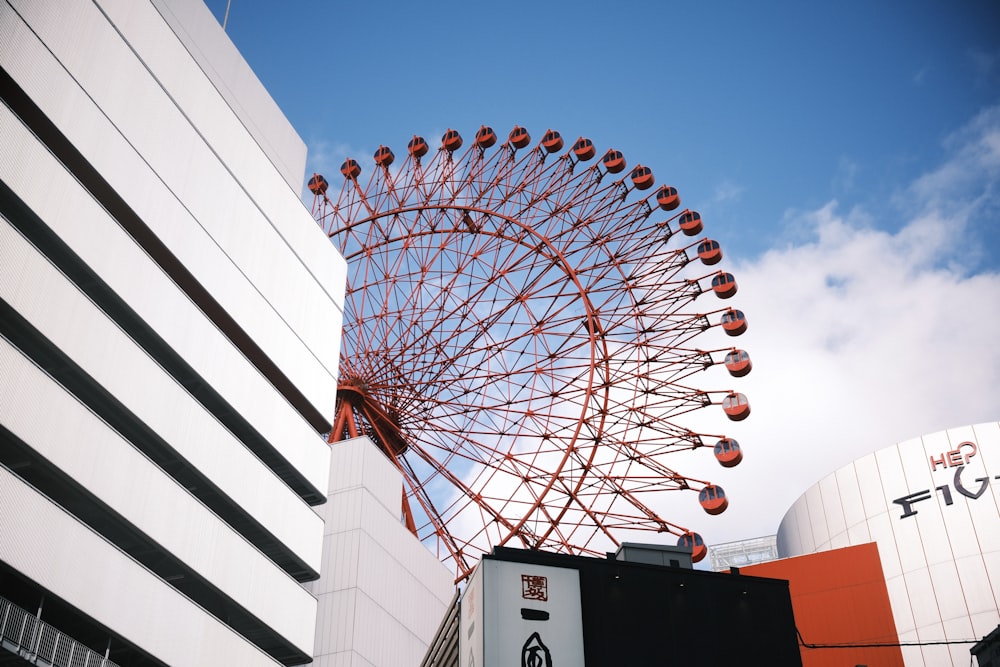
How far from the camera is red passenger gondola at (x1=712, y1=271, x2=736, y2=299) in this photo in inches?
1583

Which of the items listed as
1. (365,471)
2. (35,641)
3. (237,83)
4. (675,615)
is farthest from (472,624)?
(237,83)

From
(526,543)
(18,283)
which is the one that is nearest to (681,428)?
(526,543)

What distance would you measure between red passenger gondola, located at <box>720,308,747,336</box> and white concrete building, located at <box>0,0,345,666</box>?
15.7 m

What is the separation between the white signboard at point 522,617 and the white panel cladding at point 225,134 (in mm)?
22965

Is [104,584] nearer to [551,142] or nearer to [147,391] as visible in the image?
[147,391]

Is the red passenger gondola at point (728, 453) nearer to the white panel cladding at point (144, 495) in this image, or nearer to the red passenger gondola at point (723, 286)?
A: the red passenger gondola at point (723, 286)

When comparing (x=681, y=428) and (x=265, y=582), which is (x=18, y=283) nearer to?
(x=265, y=582)

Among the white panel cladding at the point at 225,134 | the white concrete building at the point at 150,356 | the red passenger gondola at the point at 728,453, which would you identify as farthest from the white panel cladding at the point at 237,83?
the red passenger gondola at the point at 728,453

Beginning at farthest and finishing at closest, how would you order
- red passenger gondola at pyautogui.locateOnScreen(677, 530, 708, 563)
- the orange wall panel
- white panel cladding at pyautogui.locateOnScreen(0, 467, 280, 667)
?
the orange wall panel
red passenger gondola at pyautogui.locateOnScreen(677, 530, 708, 563)
white panel cladding at pyautogui.locateOnScreen(0, 467, 280, 667)

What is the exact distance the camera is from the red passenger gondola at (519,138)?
42781mm

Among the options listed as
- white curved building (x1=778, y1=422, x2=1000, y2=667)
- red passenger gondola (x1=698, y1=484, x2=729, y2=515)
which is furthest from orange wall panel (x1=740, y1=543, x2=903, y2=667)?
red passenger gondola (x1=698, y1=484, x2=729, y2=515)

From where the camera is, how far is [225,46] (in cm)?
4091

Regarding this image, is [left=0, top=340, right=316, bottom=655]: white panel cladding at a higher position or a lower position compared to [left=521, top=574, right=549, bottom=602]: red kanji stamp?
higher

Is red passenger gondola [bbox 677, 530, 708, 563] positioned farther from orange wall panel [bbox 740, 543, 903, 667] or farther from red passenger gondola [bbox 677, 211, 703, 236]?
red passenger gondola [bbox 677, 211, 703, 236]
